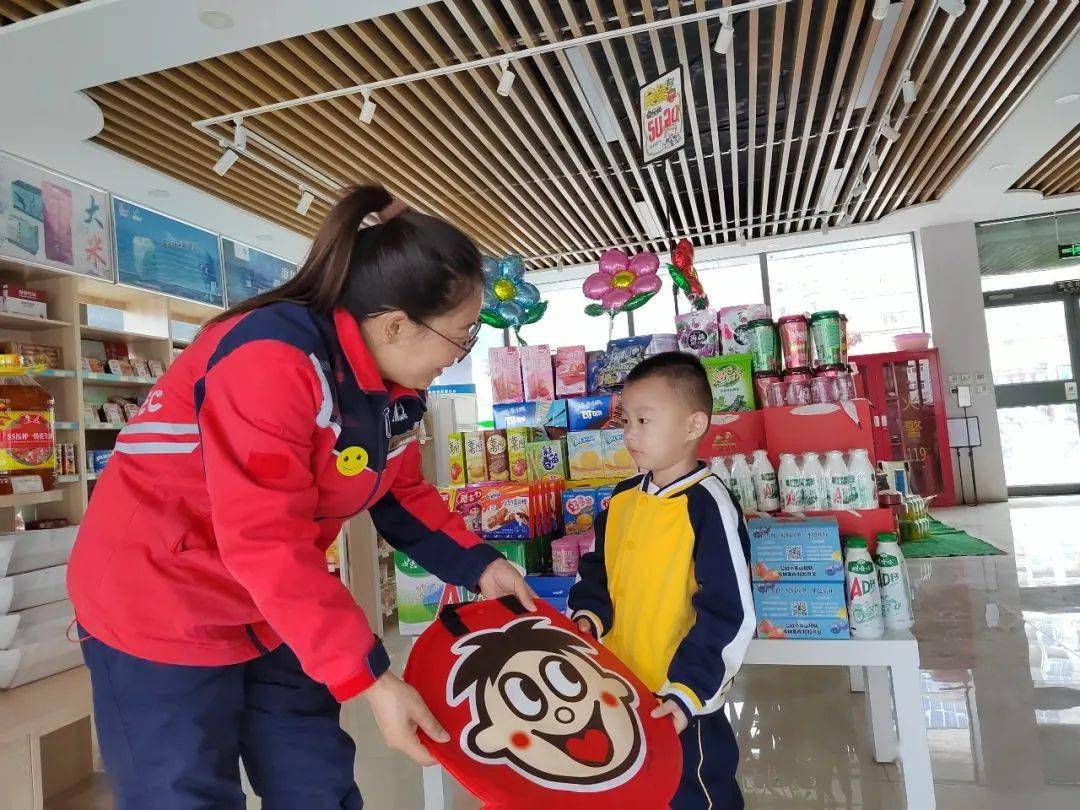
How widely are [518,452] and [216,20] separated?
108 inches

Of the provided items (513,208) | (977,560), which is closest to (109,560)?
(977,560)

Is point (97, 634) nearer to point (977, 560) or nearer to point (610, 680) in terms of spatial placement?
point (610, 680)

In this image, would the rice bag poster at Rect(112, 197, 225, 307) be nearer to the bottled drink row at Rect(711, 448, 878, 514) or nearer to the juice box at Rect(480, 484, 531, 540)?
the juice box at Rect(480, 484, 531, 540)

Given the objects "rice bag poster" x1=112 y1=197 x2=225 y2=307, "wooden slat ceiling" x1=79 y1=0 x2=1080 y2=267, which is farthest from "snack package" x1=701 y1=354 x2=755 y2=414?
"rice bag poster" x1=112 y1=197 x2=225 y2=307

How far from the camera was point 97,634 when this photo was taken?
102 cm

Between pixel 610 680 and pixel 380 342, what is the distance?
0.75 m

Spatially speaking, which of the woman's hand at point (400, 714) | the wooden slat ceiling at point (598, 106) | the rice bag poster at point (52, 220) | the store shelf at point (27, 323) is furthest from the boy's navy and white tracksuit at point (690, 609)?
the rice bag poster at point (52, 220)

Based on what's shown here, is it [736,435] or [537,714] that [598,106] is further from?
[537,714]

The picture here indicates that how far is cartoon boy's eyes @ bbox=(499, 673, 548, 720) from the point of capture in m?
1.13

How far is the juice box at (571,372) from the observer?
3.07m

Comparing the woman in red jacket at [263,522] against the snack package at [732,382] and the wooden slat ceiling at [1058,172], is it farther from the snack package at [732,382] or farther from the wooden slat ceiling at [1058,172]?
the wooden slat ceiling at [1058,172]

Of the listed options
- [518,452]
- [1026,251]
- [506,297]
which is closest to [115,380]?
[506,297]

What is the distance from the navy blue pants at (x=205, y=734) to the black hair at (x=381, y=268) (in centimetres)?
55

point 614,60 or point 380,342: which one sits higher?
point 614,60
